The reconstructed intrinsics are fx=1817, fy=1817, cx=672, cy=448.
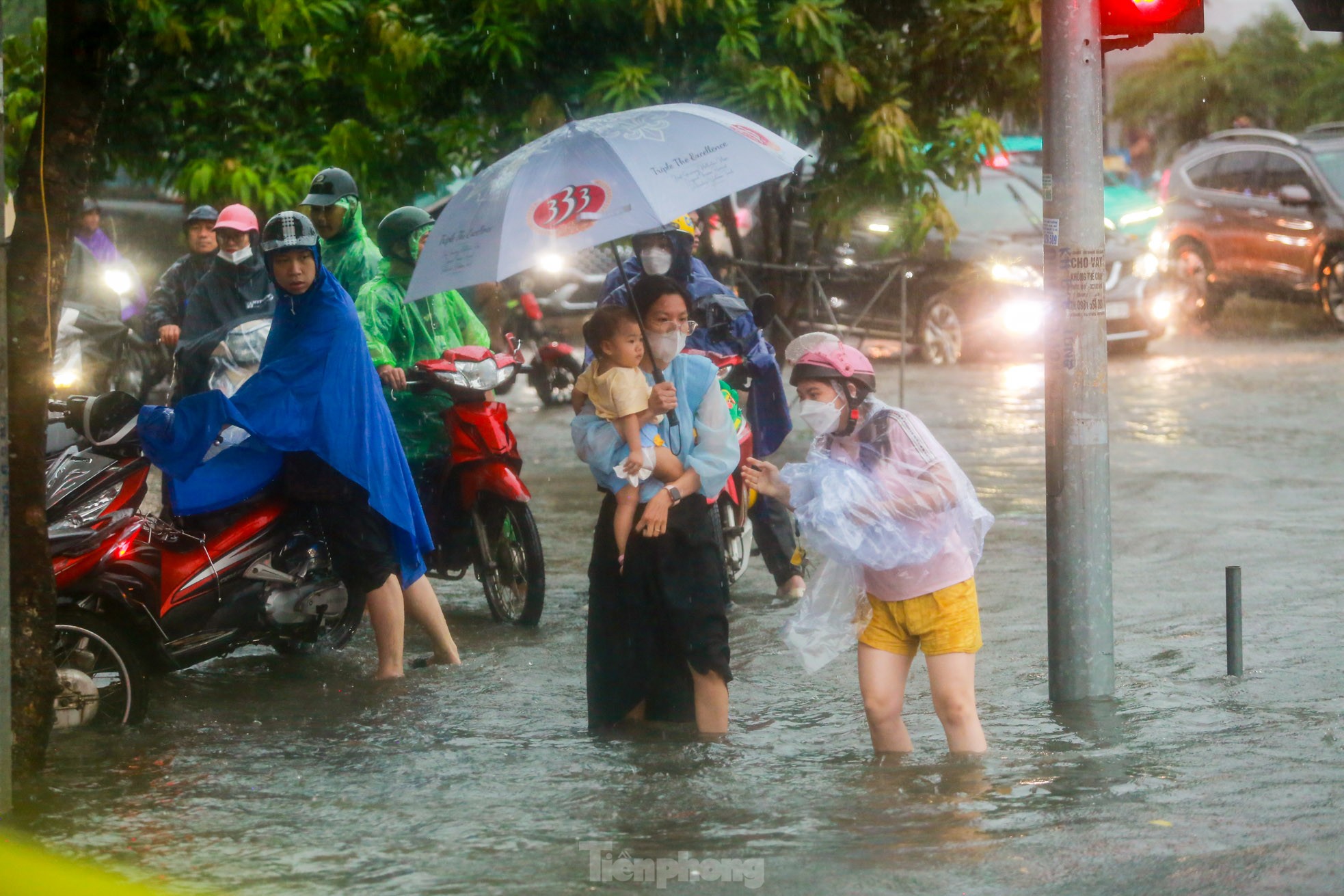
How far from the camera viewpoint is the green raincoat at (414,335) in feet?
24.6

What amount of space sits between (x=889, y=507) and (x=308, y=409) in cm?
231

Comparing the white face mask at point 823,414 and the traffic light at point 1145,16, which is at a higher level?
the traffic light at point 1145,16

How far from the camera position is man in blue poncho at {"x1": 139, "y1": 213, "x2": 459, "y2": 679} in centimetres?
623

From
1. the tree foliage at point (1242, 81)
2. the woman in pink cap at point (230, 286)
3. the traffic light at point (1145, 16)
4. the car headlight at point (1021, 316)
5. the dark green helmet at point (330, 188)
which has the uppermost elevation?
the tree foliage at point (1242, 81)

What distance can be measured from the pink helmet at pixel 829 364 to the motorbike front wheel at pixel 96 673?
2.48 meters

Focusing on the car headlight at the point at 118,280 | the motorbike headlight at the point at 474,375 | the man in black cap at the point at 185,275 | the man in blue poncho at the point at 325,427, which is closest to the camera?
the man in blue poncho at the point at 325,427

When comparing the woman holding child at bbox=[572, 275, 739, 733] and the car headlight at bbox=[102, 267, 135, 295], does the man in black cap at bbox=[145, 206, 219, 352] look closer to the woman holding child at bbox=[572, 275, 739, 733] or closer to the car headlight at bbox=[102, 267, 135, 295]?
the car headlight at bbox=[102, 267, 135, 295]

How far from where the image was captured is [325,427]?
6.39 meters

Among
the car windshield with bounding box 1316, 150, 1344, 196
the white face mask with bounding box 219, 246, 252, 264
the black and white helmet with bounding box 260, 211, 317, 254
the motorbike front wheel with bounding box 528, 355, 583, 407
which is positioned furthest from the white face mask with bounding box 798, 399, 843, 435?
the car windshield with bounding box 1316, 150, 1344, 196

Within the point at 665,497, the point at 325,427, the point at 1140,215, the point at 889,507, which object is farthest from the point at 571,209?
the point at 1140,215

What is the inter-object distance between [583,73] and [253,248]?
108 inches

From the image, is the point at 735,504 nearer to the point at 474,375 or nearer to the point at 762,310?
the point at 762,310

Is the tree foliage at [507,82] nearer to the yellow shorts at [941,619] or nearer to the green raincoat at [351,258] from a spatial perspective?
the green raincoat at [351,258]

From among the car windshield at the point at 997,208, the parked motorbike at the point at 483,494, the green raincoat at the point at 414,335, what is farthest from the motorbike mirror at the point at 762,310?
the car windshield at the point at 997,208
